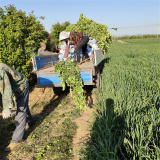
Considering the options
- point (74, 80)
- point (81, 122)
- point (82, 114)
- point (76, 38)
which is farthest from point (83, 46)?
point (81, 122)

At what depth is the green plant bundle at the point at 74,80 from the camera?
3631 mm

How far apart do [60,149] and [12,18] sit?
280 inches

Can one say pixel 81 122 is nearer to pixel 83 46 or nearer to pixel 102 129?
pixel 102 129

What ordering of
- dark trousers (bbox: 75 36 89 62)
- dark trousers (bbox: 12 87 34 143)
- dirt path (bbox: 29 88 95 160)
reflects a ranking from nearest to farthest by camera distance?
dirt path (bbox: 29 88 95 160) → dark trousers (bbox: 12 87 34 143) → dark trousers (bbox: 75 36 89 62)

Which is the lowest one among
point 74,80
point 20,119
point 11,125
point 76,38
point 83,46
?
point 11,125

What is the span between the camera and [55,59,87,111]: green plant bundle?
11.9 ft

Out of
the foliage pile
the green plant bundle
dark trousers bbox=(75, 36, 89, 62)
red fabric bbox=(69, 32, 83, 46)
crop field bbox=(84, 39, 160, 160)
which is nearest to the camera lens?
crop field bbox=(84, 39, 160, 160)

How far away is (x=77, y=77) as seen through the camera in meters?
3.69

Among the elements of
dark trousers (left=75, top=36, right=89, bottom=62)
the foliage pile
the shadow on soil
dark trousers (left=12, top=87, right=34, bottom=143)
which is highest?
the foliage pile

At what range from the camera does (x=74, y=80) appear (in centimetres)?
360

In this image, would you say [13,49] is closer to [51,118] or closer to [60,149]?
[51,118]

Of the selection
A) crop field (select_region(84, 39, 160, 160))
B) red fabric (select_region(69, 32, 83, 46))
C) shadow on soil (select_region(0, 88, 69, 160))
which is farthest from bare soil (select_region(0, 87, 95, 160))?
red fabric (select_region(69, 32, 83, 46))

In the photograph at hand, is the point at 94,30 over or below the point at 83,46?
over

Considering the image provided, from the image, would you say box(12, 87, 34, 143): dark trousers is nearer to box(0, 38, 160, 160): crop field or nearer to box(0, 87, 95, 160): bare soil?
box(0, 38, 160, 160): crop field
